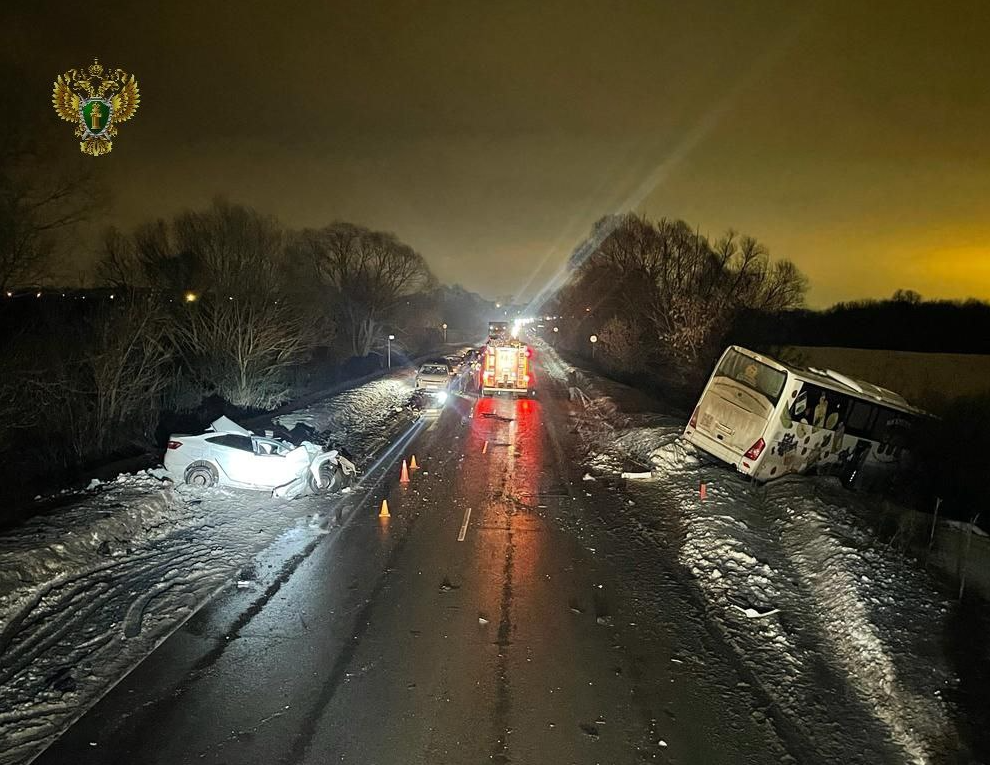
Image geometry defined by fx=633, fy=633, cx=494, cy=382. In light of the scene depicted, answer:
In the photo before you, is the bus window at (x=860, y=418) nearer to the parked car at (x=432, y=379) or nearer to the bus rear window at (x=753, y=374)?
the bus rear window at (x=753, y=374)

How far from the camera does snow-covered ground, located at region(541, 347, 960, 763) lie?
6004 millimetres

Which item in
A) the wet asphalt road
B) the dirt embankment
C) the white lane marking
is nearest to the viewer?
the wet asphalt road

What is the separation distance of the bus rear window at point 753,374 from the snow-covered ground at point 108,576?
10.1 meters

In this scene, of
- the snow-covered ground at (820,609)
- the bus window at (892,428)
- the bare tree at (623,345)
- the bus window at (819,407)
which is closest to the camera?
the snow-covered ground at (820,609)

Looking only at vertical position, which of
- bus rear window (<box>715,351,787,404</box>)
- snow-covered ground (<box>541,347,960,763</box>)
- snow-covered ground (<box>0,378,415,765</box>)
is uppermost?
bus rear window (<box>715,351,787,404</box>)

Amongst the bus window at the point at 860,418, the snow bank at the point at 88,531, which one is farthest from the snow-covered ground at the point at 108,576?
the bus window at the point at 860,418

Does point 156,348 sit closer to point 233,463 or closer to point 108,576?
point 233,463

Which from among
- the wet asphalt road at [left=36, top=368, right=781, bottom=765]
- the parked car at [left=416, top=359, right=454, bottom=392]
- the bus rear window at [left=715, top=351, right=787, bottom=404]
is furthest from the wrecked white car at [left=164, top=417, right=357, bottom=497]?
the parked car at [left=416, top=359, right=454, bottom=392]

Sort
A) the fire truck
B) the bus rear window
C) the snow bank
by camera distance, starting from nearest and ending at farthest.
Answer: the snow bank, the bus rear window, the fire truck

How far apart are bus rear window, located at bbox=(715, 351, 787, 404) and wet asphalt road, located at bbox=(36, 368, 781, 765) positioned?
19.8 ft

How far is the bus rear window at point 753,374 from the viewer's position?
14.4 meters

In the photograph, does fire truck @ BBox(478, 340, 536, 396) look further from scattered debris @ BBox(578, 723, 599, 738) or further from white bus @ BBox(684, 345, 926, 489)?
scattered debris @ BBox(578, 723, 599, 738)

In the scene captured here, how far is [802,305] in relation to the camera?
162 ft

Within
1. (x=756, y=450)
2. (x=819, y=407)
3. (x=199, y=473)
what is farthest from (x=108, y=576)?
(x=819, y=407)
